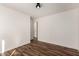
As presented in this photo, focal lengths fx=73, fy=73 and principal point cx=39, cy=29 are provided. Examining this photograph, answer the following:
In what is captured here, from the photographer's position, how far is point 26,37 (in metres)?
4.76

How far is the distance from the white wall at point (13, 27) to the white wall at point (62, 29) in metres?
1.41

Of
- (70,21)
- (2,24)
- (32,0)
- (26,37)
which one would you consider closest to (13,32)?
(2,24)

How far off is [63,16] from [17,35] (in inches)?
109

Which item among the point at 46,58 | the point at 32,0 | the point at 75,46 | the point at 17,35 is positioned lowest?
the point at 75,46

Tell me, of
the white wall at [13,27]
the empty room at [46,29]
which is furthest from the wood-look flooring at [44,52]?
the white wall at [13,27]

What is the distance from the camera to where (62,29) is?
4125 millimetres

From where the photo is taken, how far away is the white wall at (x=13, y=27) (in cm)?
318

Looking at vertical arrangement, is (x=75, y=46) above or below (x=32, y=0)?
below

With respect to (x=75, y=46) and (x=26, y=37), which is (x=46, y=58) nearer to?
(x=75, y=46)

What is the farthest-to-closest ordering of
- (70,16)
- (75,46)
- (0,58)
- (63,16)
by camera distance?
(63,16) → (70,16) → (75,46) → (0,58)

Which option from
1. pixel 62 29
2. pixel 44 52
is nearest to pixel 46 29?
pixel 62 29

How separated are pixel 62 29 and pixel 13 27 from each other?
104 inches

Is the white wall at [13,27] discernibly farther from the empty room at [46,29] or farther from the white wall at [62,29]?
the white wall at [62,29]

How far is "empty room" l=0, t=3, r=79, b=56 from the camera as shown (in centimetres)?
306
